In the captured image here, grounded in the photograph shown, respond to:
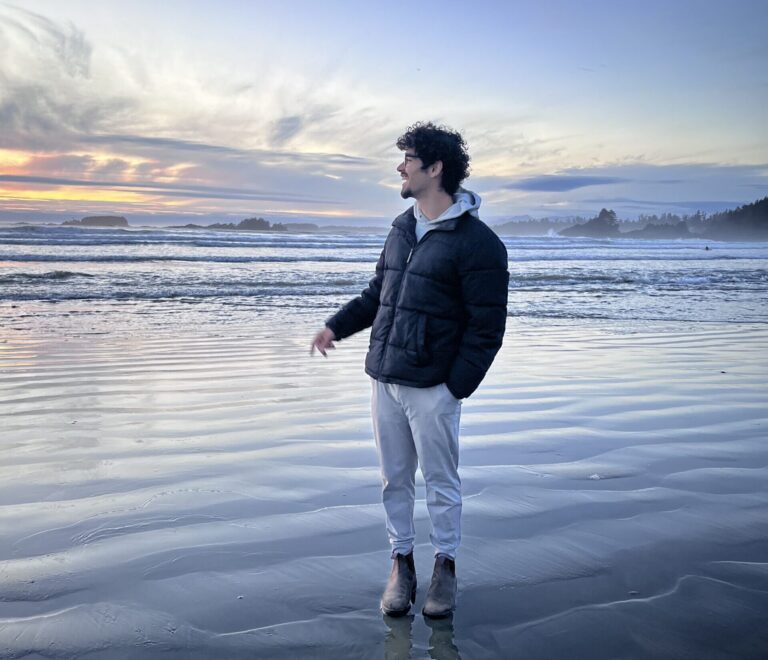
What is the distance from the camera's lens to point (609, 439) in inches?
210

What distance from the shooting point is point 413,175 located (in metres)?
3.08

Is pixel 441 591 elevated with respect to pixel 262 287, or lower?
lower

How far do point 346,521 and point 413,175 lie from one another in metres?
1.94

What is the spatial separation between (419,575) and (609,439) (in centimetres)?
252

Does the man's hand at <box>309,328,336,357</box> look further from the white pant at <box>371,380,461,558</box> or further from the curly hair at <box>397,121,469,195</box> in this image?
the curly hair at <box>397,121,469,195</box>

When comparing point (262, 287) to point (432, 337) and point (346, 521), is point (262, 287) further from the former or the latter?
point (432, 337)

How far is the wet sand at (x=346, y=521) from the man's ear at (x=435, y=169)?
1880mm

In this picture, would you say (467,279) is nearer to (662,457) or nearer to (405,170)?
(405,170)

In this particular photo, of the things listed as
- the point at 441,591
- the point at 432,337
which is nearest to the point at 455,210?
the point at 432,337

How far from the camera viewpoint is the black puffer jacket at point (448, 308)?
294 cm

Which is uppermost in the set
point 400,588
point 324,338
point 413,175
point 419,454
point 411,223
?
point 413,175

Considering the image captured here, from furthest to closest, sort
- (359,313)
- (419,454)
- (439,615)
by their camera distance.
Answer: (359,313) → (419,454) → (439,615)

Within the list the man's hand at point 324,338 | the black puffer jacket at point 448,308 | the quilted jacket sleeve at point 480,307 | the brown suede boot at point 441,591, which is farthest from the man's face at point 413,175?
the brown suede boot at point 441,591

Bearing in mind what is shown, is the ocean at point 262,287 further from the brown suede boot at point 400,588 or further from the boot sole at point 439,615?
the boot sole at point 439,615
